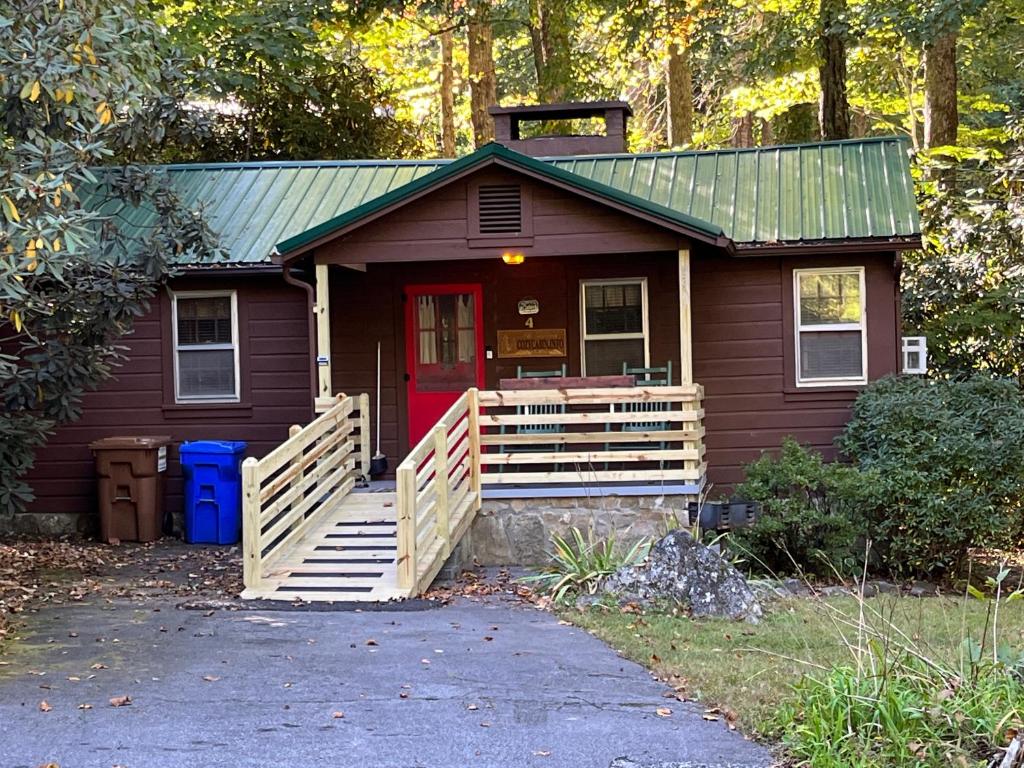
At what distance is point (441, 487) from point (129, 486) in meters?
4.33

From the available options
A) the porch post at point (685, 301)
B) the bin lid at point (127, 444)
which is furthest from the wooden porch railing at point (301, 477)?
the porch post at point (685, 301)

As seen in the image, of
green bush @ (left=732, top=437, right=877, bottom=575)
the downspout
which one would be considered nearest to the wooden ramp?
the downspout

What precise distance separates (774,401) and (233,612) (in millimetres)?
6177

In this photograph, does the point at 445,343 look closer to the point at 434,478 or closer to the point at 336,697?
the point at 434,478

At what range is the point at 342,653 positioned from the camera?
22.6ft

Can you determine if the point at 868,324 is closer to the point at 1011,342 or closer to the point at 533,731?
the point at 1011,342

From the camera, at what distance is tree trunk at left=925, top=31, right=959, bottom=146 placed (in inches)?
701

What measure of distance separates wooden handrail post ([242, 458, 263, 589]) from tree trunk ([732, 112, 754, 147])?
59.3ft

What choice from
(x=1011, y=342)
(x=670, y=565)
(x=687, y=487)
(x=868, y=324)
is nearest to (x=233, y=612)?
(x=670, y=565)

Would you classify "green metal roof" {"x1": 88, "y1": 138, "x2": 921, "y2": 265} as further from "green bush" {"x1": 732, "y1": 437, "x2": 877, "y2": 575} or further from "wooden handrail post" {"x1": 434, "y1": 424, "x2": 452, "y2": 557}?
"wooden handrail post" {"x1": 434, "y1": 424, "x2": 452, "y2": 557}

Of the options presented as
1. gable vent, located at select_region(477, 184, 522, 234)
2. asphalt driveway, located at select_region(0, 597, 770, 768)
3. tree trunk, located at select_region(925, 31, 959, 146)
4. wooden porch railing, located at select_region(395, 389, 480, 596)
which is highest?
tree trunk, located at select_region(925, 31, 959, 146)

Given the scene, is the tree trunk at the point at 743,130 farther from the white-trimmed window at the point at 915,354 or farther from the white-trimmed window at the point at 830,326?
the white-trimmed window at the point at 830,326

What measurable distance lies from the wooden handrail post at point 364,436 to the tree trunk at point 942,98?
1101 cm

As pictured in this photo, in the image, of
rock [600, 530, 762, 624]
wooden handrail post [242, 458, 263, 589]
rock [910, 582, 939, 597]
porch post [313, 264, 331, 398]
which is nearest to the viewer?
rock [600, 530, 762, 624]
